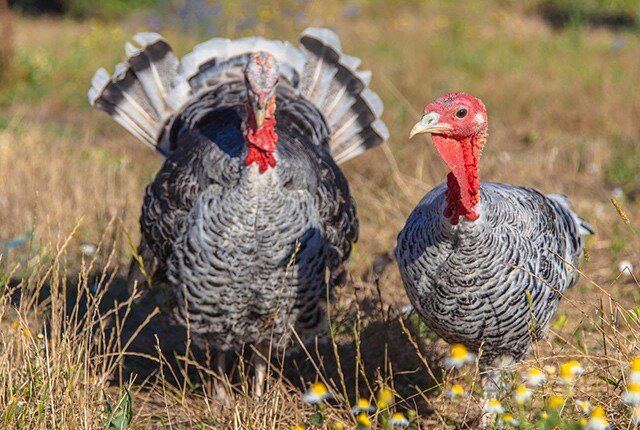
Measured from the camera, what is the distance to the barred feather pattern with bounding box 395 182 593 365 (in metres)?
3.34

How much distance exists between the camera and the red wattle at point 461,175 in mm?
3268

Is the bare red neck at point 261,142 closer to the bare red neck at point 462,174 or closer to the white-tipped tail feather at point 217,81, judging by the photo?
the bare red neck at point 462,174

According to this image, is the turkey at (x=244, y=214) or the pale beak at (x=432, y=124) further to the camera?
the turkey at (x=244, y=214)

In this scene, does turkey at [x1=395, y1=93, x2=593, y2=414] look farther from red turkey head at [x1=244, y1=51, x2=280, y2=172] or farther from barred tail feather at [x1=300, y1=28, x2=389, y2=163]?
barred tail feather at [x1=300, y1=28, x2=389, y2=163]

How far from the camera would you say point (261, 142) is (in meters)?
3.76

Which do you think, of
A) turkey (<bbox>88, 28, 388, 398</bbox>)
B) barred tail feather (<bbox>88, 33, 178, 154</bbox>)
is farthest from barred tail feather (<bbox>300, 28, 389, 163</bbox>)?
barred tail feather (<bbox>88, 33, 178, 154</bbox>)

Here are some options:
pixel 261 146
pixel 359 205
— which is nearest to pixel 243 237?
pixel 261 146

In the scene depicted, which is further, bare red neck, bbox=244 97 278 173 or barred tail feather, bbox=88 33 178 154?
barred tail feather, bbox=88 33 178 154

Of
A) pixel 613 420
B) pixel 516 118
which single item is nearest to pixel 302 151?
pixel 613 420

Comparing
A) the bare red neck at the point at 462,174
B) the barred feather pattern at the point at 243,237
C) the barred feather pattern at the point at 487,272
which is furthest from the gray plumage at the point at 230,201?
the bare red neck at the point at 462,174

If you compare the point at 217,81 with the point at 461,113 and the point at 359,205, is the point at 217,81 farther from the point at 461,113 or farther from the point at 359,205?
the point at 461,113

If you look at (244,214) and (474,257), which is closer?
(474,257)

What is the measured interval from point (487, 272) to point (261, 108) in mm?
1075

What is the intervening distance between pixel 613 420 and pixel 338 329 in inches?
69.3
